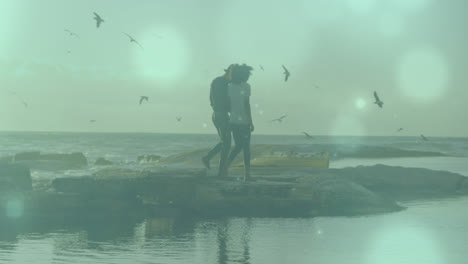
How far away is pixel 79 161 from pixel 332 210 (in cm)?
2681

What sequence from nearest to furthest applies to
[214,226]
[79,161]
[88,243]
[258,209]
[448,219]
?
[88,243]
[214,226]
[448,219]
[258,209]
[79,161]

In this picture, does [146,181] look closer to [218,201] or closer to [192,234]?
[218,201]

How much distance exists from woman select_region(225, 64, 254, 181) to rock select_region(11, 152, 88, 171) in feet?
66.9

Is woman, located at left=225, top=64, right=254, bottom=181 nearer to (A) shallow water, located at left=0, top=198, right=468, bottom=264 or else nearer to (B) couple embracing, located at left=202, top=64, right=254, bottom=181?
(B) couple embracing, located at left=202, top=64, right=254, bottom=181

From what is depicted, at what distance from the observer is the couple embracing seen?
44.8ft

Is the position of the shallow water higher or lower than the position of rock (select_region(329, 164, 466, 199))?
lower

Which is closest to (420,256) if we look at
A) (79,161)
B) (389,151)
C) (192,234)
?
(192,234)

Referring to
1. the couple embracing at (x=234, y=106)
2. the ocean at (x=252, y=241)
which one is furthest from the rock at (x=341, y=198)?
the couple embracing at (x=234, y=106)

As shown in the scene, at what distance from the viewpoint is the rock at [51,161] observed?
109ft

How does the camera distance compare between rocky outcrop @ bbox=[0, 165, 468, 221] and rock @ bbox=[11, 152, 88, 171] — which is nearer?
rocky outcrop @ bbox=[0, 165, 468, 221]

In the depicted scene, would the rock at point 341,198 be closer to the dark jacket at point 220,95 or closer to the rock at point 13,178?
the dark jacket at point 220,95

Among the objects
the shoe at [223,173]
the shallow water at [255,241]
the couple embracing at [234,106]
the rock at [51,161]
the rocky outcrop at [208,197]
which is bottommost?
the shallow water at [255,241]

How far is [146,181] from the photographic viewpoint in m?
13.9

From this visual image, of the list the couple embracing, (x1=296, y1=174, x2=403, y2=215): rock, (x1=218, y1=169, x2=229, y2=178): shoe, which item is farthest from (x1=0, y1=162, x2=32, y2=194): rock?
(x1=296, y1=174, x2=403, y2=215): rock
